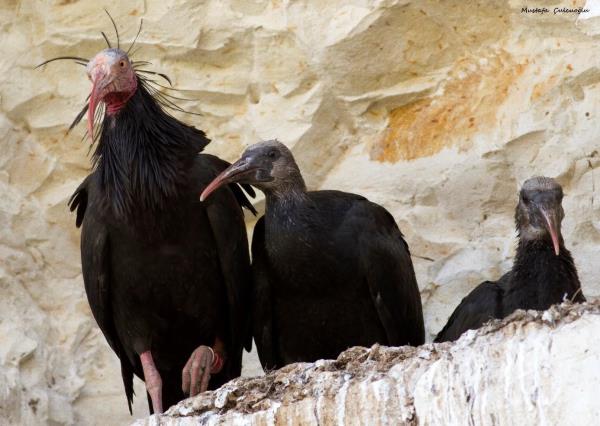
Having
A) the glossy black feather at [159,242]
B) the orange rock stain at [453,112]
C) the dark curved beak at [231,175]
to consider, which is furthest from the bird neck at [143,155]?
the orange rock stain at [453,112]

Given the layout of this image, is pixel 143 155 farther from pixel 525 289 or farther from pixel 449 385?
pixel 449 385

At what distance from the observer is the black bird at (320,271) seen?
728 cm

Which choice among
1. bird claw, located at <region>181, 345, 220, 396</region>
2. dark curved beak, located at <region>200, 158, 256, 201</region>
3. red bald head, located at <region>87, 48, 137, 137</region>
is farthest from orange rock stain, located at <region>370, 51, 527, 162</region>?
bird claw, located at <region>181, 345, 220, 396</region>

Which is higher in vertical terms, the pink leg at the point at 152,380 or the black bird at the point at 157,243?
the black bird at the point at 157,243

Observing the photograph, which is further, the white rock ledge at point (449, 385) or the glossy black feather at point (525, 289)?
the glossy black feather at point (525, 289)

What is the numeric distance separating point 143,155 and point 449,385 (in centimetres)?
248

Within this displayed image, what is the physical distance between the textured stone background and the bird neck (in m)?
1.71

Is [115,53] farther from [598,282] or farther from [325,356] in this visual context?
[598,282]

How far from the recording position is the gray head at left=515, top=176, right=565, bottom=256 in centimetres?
751

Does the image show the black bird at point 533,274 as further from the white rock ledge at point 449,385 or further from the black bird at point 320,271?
the white rock ledge at point 449,385

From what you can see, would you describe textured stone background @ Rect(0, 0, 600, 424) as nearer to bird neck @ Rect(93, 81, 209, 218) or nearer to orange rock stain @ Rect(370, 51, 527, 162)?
orange rock stain @ Rect(370, 51, 527, 162)

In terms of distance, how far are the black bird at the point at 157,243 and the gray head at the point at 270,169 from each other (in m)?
0.15

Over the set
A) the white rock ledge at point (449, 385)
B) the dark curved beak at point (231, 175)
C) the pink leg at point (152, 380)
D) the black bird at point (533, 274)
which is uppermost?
the dark curved beak at point (231, 175)

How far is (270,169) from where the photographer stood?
7.54 meters
